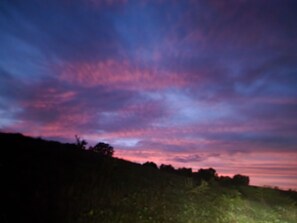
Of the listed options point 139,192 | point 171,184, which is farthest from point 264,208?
point 139,192

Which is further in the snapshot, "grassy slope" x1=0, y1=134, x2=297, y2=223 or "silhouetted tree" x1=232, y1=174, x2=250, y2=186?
"silhouetted tree" x1=232, y1=174, x2=250, y2=186

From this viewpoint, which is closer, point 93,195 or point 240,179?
point 93,195

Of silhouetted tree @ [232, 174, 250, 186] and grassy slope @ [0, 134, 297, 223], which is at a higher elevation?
silhouetted tree @ [232, 174, 250, 186]

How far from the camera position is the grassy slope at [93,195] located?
562 inches

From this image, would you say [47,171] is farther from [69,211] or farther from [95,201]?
[69,211]

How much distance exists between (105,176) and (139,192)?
86.4 inches

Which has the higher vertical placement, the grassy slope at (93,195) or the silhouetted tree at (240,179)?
the silhouetted tree at (240,179)

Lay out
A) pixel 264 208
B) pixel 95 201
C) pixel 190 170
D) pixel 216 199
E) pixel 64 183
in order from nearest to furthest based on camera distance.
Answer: pixel 95 201, pixel 64 183, pixel 216 199, pixel 264 208, pixel 190 170

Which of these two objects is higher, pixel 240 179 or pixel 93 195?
pixel 240 179

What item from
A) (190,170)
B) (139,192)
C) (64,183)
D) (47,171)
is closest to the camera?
(64,183)

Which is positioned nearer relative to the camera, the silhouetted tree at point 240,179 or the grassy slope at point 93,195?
the grassy slope at point 93,195

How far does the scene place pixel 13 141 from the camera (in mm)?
24203

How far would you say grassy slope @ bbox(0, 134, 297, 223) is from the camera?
1427cm

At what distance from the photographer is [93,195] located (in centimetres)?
1736
